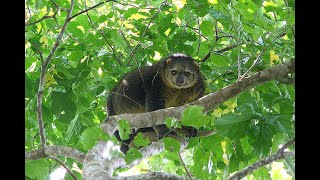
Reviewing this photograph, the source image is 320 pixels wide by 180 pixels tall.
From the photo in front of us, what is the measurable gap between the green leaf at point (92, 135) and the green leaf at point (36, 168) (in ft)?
4.76

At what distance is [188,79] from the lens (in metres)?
6.55

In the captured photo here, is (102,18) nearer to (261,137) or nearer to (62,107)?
(62,107)

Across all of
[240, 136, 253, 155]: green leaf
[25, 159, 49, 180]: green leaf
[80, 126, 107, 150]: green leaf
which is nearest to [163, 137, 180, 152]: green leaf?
[80, 126, 107, 150]: green leaf

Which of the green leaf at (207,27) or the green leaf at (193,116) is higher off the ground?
the green leaf at (207,27)

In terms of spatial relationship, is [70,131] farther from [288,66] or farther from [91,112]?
[288,66]

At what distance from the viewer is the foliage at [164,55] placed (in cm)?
450

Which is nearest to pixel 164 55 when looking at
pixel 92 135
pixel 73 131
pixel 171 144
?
pixel 73 131

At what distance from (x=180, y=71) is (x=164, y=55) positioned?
0.33 m

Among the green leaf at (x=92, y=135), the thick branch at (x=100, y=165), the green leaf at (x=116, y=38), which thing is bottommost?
the thick branch at (x=100, y=165)

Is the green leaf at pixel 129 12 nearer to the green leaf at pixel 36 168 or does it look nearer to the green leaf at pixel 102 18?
the green leaf at pixel 102 18

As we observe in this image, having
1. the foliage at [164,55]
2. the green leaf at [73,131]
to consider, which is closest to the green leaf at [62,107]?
the foliage at [164,55]
